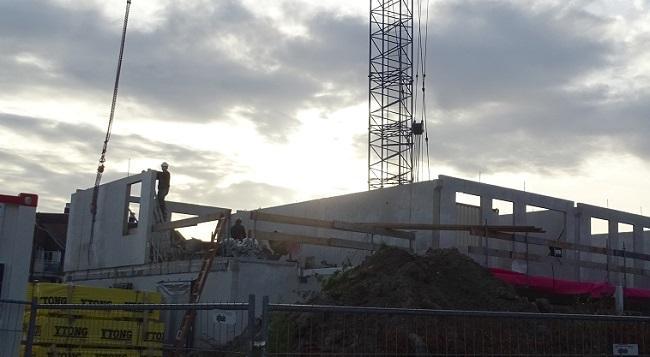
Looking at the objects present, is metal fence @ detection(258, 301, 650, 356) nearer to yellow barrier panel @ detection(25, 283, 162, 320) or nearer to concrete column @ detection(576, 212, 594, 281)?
yellow barrier panel @ detection(25, 283, 162, 320)

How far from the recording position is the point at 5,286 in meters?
11.9

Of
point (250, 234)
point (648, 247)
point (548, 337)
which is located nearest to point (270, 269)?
point (250, 234)

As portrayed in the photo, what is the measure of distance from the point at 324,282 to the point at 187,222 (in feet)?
14.3

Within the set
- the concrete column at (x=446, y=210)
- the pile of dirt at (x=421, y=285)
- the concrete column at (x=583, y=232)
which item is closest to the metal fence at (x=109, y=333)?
the pile of dirt at (x=421, y=285)

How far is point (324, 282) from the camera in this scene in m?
19.5

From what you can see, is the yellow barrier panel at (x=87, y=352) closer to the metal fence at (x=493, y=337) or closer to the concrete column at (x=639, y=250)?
the metal fence at (x=493, y=337)

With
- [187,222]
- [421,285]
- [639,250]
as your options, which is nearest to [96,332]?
[187,222]

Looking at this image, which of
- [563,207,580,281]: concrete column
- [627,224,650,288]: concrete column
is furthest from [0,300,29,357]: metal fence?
[627,224,650,288]: concrete column

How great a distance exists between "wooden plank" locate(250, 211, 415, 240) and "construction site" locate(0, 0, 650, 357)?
0.15 ft

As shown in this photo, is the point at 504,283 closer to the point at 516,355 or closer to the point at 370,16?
the point at 516,355

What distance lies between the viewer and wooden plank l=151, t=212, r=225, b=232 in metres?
20.5

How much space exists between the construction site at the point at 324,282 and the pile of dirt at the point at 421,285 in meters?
0.04

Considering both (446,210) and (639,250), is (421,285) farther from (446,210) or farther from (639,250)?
(639,250)

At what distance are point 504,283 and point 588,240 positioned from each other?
13883 millimetres
